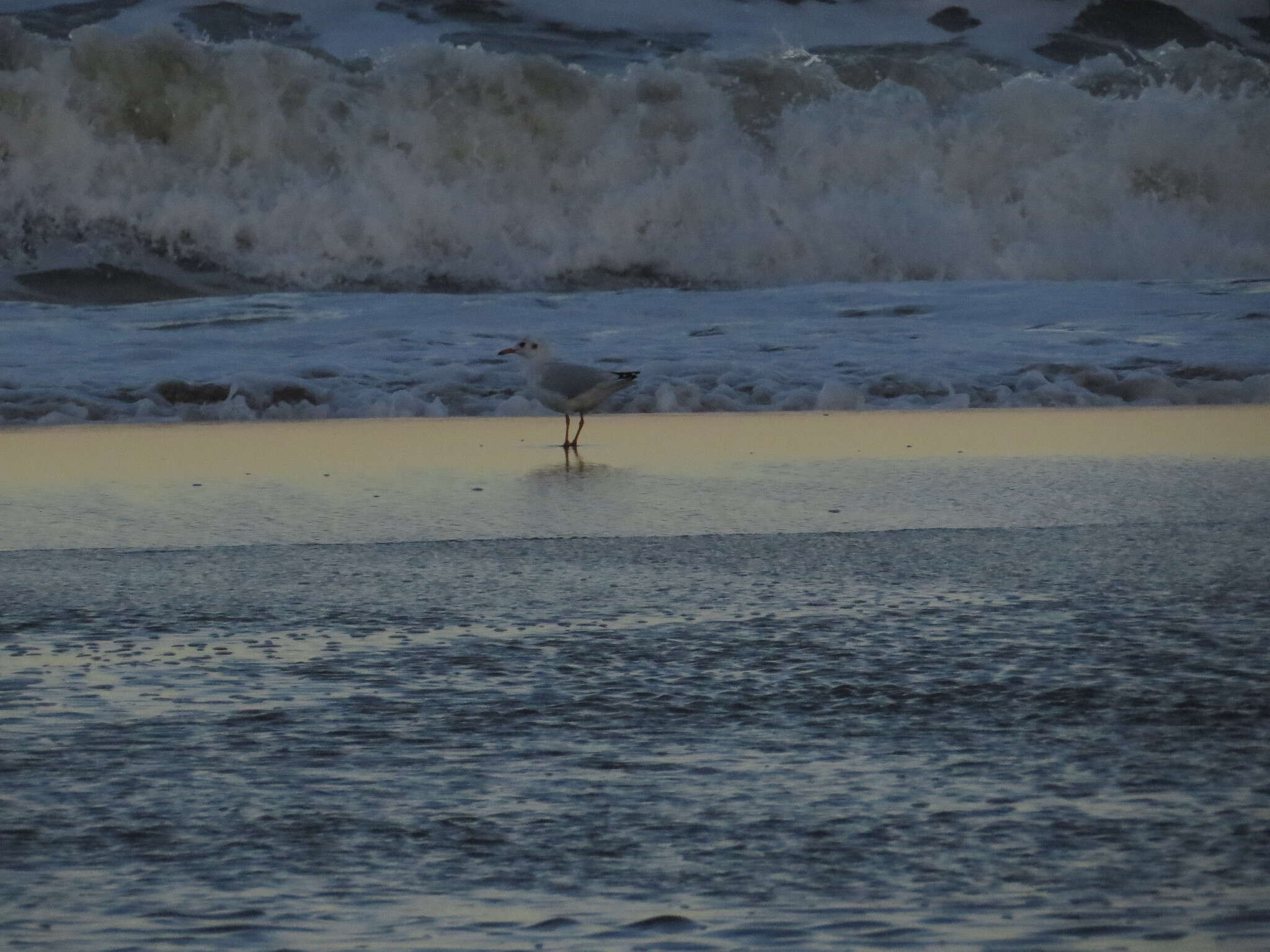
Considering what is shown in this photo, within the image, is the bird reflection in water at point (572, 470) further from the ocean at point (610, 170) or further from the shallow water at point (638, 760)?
the ocean at point (610, 170)

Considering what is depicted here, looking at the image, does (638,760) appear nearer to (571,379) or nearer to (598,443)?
(598,443)

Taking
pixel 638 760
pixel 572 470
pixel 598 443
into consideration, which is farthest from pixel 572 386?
pixel 638 760

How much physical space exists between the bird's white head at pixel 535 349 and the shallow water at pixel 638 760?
5791 mm

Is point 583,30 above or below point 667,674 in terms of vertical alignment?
above

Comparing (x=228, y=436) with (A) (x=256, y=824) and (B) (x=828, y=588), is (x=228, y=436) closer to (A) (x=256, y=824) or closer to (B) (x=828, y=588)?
(B) (x=828, y=588)

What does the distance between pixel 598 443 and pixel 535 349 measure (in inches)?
44.5

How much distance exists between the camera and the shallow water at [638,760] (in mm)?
1865

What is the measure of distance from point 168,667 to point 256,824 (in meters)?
1.17

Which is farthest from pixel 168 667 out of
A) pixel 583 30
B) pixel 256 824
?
pixel 583 30

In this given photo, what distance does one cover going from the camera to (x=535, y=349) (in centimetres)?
1055

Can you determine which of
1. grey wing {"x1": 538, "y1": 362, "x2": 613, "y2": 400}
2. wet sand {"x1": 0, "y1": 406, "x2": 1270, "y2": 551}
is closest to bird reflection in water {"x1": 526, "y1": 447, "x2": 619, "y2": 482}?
wet sand {"x1": 0, "y1": 406, "x2": 1270, "y2": 551}

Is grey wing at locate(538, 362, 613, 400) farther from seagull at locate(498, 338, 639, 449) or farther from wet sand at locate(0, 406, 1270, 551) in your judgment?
wet sand at locate(0, 406, 1270, 551)

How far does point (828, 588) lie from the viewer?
4363mm

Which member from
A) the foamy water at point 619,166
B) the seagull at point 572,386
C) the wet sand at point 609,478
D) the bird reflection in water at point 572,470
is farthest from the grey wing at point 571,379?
the foamy water at point 619,166
